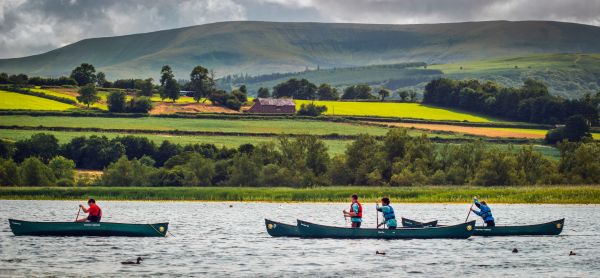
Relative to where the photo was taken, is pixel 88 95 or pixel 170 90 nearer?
pixel 88 95

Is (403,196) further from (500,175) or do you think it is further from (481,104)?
(481,104)

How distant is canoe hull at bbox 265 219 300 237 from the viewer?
6003cm

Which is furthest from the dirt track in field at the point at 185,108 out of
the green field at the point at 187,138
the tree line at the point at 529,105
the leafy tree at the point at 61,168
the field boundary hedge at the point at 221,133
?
the leafy tree at the point at 61,168

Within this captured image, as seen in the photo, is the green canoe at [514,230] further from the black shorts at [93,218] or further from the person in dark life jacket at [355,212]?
the black shorts at [93,218]

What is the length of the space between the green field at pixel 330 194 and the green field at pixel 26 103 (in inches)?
2658

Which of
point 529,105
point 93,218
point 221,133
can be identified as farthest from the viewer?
point 529,105

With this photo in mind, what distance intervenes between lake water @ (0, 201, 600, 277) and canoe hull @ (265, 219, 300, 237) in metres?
0.49

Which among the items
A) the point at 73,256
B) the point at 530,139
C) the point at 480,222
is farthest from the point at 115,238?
the point at 530,139

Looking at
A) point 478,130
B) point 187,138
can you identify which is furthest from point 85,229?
point 478,130

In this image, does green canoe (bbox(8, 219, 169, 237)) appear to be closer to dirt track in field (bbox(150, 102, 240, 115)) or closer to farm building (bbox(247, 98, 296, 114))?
dirt track in field (bbox(150, 102, 240, 115))

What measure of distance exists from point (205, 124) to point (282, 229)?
10475cm

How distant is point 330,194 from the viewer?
9875 centimetres

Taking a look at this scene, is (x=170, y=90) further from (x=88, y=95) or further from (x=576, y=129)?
(x=576, y=129)

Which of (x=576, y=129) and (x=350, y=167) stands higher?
(x=576, y=129)
